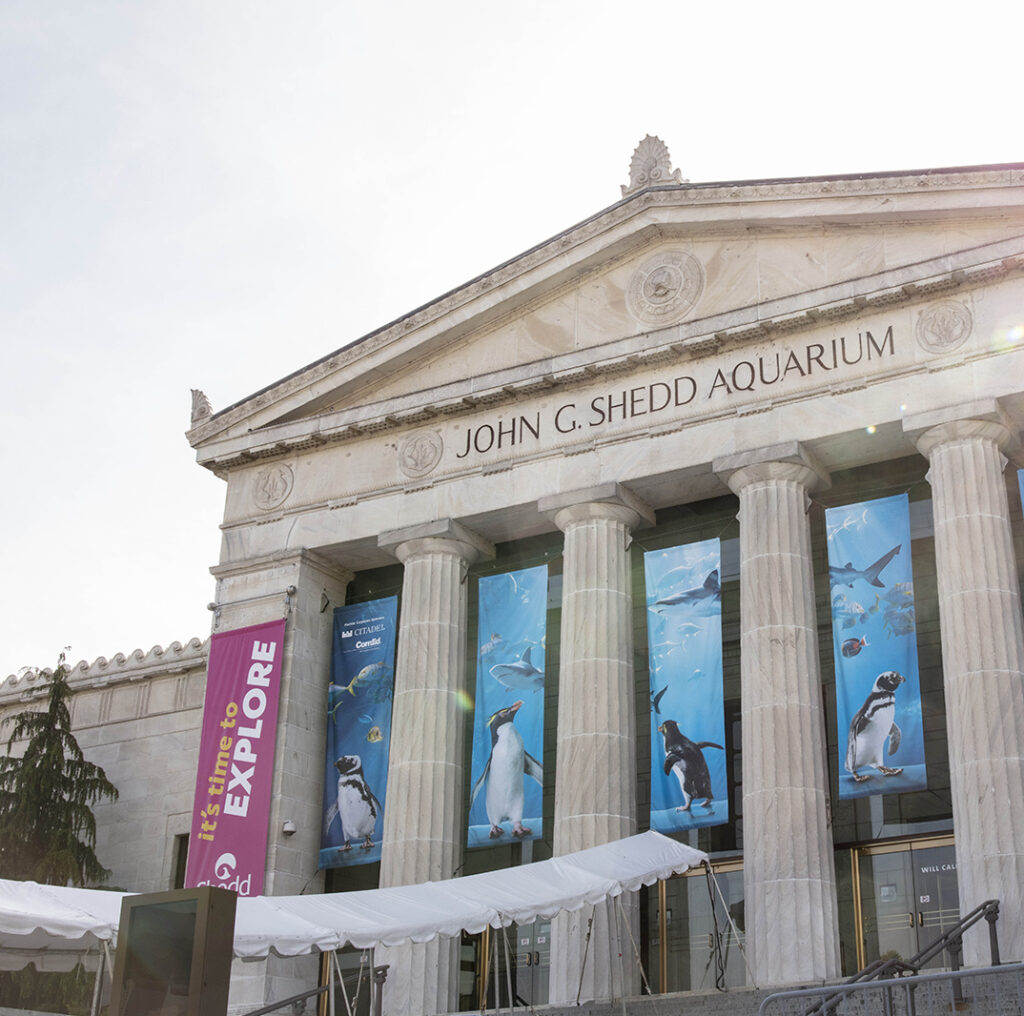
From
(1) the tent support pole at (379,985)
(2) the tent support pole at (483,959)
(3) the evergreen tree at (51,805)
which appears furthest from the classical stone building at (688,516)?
(1) the tent support pole at (379,985)

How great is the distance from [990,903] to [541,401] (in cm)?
1168

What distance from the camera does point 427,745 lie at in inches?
985

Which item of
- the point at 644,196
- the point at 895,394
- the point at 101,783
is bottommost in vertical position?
the point at 101,783

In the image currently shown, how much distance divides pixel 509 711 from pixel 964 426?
8530 mm

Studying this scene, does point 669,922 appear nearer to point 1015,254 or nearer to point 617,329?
point 617,329

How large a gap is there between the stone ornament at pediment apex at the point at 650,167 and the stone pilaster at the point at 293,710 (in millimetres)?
9161

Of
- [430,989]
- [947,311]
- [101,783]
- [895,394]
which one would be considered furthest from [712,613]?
[101,783]

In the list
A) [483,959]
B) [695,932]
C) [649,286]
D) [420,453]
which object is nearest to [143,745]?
[420,453]

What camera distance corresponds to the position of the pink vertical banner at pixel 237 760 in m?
25.6

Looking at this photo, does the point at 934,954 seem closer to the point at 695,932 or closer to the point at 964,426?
the point at 695,932

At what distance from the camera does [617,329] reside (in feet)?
85.5

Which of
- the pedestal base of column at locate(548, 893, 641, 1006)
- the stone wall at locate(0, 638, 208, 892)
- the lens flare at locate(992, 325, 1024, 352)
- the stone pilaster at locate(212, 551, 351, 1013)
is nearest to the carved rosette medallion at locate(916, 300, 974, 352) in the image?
the lens flare at locate(992, 325, 1024, 352)

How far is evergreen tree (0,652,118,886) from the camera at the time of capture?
29188 millimetres

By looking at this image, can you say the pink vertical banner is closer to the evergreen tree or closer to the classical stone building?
the classical stone building
